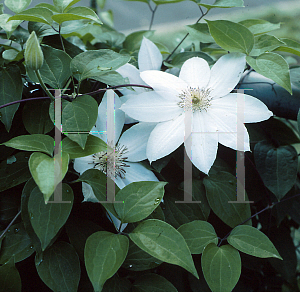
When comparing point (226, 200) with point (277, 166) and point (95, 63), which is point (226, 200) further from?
point (95, 63)

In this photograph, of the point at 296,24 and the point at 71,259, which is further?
the point at 296,24

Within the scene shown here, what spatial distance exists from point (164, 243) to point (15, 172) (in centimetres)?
19

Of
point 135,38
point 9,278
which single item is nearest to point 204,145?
point 9,278

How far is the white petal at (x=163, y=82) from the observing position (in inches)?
12.6

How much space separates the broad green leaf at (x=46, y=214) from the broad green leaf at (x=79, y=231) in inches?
2.3

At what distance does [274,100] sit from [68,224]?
0.35 m

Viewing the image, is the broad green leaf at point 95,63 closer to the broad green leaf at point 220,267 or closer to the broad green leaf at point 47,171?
the broad green leaf at point 47,171

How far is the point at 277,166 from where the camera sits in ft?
1.31

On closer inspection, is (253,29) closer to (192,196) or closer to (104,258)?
(192,196)

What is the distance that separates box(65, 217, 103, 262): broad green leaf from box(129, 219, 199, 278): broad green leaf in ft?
0.22

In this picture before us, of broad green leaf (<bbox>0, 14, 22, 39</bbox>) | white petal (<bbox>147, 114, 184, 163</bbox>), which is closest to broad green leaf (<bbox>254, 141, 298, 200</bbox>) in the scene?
white petal (<bbox>147, 114, 184, 163</bbox>)

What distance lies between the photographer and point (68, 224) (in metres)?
0.30

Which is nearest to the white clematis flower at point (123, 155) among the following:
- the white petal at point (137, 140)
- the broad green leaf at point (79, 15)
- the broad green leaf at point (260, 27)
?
the white petal at point (137, 140)

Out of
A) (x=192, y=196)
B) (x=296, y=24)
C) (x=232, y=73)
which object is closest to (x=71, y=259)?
(x=192, y=196)
